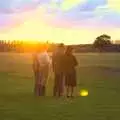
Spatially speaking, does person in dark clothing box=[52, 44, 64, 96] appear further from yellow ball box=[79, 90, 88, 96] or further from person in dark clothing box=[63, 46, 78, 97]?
yellow ball box=[79, 90, 88, 96]

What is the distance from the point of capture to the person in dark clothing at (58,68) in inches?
798

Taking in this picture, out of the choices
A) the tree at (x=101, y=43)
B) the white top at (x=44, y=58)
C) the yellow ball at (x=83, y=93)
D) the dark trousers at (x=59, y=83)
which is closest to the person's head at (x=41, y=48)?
the white top at (x=44, y=58)

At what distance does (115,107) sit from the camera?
57.8 ft

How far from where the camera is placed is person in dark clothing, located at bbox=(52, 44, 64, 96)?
2028cm

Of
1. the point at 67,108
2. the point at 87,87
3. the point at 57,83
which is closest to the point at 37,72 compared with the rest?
the point at 57,83

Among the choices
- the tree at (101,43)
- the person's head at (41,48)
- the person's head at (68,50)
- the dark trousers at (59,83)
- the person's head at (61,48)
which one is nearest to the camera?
the person's head at (41,48)

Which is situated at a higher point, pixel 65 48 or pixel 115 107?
pixel 65 48

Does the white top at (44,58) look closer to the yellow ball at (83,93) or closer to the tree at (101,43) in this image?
the yellow ball at (83,93)

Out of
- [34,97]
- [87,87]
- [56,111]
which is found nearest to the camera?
[56,111]

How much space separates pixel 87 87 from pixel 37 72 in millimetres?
5534

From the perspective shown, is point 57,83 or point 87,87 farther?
point 87,87

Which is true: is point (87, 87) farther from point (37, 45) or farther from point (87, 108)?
point (87, 108)

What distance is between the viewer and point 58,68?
2039 centimetres

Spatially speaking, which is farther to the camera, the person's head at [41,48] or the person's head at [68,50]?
the person's head at [68,50]
